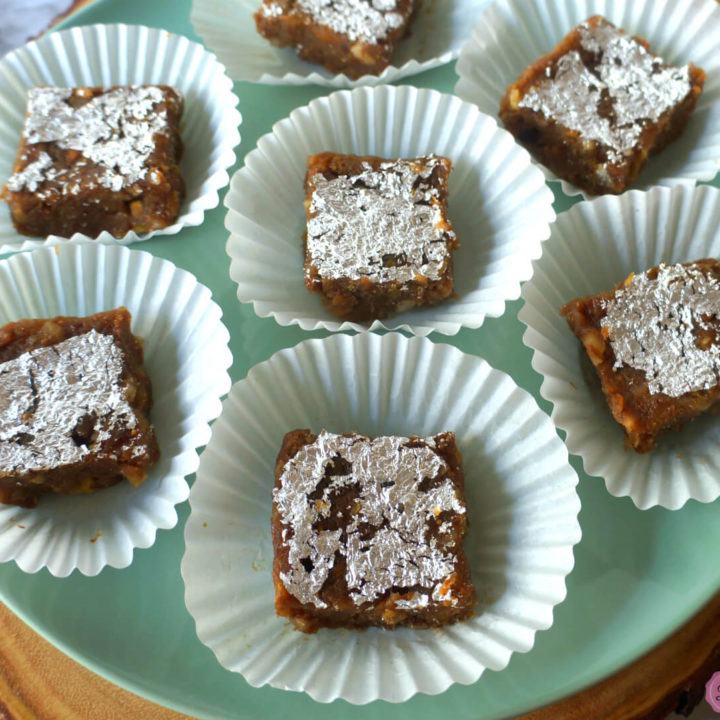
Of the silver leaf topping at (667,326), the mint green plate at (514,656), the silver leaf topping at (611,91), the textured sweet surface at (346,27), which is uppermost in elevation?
the silver leaf topping at (611,91)

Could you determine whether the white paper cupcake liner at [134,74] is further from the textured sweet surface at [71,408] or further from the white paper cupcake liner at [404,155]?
the textured sweet surface at [71,408]

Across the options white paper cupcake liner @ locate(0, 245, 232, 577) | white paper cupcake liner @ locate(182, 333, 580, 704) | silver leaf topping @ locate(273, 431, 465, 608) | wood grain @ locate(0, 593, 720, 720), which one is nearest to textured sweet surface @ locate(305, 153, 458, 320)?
white paper cupcake liner @ locate(182, 333, 580, 704)

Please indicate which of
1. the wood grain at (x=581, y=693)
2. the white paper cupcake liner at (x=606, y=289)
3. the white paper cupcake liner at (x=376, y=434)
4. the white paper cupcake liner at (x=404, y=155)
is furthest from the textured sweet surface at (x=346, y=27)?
the wood grain at (x=581, y=693)

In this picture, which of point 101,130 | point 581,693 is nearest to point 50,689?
point 581,693

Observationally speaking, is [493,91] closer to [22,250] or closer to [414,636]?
[22,250]

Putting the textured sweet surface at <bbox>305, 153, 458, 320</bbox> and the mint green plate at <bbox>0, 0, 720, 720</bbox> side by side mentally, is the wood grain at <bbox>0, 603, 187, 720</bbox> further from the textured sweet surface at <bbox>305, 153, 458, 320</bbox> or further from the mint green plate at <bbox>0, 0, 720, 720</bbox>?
the textured sweet surface at <bbox>305, 153, 458, 320</bbox>
